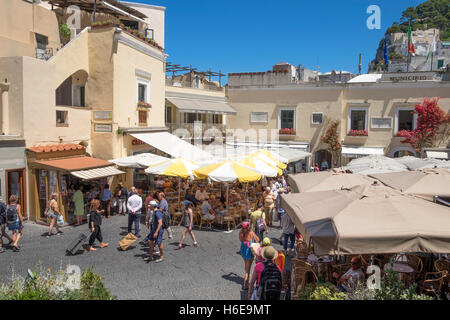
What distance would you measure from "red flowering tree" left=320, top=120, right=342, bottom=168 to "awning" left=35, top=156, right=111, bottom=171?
51.3ft

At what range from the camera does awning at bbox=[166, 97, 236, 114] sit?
22.5 meters

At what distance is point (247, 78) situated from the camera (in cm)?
2695

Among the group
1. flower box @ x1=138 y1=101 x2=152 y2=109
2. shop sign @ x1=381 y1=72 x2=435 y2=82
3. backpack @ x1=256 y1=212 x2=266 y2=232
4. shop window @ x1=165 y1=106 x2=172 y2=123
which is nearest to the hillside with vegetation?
shop sign @ x1=381 y1=72 x2=435 y2=82

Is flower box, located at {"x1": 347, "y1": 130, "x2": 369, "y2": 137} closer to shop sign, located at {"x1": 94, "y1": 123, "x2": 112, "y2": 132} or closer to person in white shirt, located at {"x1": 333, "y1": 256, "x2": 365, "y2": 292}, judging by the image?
shop sign, located at {"x1": 94, "y1": 123, "x2": 112, "y2": 132}

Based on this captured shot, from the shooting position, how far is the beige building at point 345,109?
22922 mm

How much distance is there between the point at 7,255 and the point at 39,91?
597 cm

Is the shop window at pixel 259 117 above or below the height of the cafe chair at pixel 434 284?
above

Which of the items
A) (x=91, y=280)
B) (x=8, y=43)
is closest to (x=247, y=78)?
(x=8, y=43)

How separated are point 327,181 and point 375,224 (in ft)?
14.1

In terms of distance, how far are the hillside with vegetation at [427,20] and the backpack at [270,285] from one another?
90258 mm

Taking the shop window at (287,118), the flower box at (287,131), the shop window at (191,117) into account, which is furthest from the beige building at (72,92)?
the shop window at (287,118)

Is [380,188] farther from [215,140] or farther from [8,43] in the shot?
[215,140]

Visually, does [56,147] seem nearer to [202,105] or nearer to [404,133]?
[202,105]

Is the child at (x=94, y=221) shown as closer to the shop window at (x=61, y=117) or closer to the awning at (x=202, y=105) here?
the shop window at (x=61, y=117)
